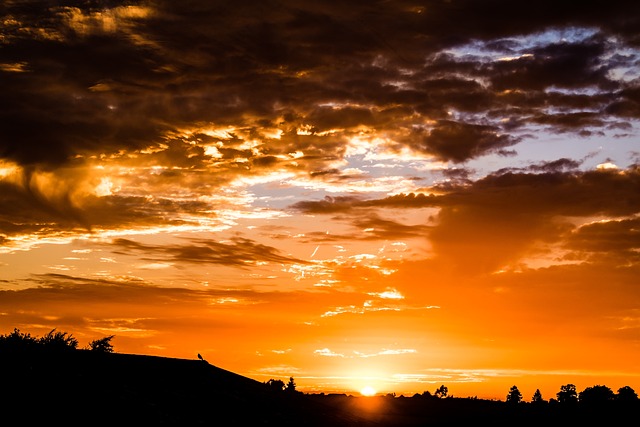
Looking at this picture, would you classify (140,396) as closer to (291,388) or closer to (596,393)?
(291,388)

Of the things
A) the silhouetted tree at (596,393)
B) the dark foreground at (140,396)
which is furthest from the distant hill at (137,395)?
the silhouetted tree at (596,393)

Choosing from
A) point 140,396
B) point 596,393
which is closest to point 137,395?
point 140,396

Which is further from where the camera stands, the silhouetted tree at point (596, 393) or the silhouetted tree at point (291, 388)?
the silhouetted tree at point (596, 393)

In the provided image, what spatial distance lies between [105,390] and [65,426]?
3309 millimetres

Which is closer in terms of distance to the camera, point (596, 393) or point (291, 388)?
point (291, 388)

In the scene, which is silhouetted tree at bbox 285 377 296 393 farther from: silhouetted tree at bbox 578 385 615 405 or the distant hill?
silhouetted tree at bbox 578 385 615 405

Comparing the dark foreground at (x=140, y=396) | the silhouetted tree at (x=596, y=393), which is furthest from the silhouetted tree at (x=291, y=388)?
the silhouetted tree at (x=596, y=393)

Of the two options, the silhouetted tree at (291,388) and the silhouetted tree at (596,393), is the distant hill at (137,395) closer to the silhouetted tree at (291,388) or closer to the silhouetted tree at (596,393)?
the silhouetted tree at (291,388)

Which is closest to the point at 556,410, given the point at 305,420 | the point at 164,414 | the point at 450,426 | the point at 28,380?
the point at 450,426

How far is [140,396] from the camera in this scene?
79.9ft

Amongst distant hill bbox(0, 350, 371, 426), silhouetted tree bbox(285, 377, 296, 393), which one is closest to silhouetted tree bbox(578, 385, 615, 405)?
silhouetted tree bbox(285, 377, 296, 393)

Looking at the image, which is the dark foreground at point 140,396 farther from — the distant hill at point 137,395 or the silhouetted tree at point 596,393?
the silhouetted tree at point 596,393

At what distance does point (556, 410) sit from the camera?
183ft

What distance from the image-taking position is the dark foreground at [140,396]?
840 inches
